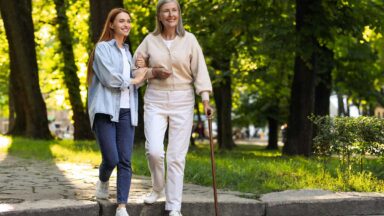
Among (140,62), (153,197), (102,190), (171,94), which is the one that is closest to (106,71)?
(140,62)

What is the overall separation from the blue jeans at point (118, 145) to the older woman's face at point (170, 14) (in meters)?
0.98

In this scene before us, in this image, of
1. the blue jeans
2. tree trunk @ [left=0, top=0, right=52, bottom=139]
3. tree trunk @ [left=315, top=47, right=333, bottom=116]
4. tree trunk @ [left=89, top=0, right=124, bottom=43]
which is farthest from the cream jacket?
tree trunk @ [left=0, top=0, right=52, bottom=139]

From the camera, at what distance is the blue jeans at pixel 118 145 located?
5766 millimetres

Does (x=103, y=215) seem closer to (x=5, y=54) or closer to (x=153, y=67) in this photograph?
(x=153, y=67)

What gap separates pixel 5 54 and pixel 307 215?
25.2 m

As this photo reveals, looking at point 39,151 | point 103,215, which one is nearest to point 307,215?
point 103,215

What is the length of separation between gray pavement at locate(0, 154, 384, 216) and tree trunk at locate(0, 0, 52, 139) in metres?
12.2

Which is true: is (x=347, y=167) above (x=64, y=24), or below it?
below

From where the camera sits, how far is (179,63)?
20.0 ft

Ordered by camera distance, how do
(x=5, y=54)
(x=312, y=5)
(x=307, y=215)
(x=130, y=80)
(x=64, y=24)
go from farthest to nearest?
(x=5, y=54), (x=64, y=24), (x=312, y=5), (x=307, y=215), (x=130, y=80)

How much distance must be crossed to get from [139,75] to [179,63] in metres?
0.43

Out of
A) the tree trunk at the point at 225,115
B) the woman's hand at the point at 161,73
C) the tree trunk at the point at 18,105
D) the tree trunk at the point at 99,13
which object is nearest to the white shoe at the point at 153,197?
the woman's hand at the point at 161,73

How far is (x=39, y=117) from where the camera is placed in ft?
66.6

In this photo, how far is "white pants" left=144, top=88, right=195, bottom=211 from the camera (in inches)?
236
